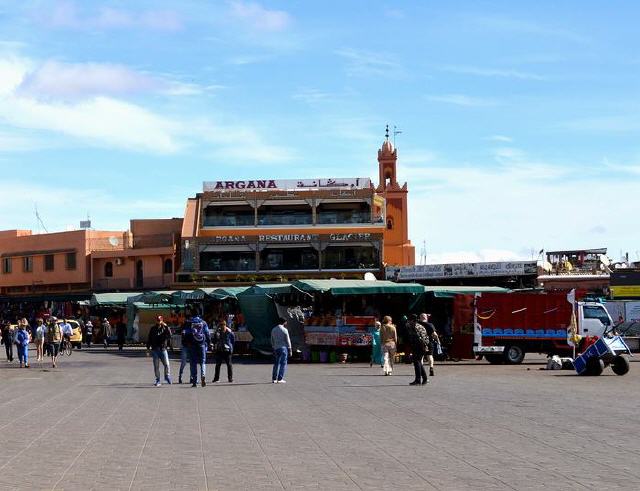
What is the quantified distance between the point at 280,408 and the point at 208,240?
59.3 meters

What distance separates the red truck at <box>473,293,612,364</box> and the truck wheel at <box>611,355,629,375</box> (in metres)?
4.03

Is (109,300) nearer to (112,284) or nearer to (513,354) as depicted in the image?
(112,284)

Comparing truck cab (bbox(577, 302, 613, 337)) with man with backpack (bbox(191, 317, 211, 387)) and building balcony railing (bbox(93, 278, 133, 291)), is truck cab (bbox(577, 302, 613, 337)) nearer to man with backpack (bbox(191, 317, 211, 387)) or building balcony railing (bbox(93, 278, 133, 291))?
man with backpack (bbox(191, 317, 211, 387))

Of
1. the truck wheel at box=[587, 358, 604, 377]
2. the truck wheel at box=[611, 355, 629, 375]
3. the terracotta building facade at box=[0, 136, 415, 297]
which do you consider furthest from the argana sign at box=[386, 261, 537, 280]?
the truck wheel at box=[587, 358, 604, 377]

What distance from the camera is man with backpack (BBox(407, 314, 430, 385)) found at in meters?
23.3

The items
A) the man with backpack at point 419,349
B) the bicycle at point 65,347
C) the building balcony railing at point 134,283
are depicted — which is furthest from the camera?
the building balcony railing at point 134,283

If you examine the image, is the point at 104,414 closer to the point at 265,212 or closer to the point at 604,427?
the point at 604,427

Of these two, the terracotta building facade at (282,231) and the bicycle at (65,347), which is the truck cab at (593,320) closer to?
the bicycle at (65,347)

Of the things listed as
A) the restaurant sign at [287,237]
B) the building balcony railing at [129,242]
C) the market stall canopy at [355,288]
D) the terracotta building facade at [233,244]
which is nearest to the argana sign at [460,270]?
the terracotta building facade at [233,244]

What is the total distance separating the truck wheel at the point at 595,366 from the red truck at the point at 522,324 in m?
4.62

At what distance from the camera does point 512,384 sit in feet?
75.9

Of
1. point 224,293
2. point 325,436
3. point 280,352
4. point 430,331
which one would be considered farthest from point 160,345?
point 224,293

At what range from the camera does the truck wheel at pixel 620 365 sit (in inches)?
1066

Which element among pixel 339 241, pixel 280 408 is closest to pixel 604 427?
pixel 280 408
